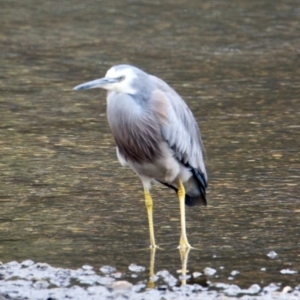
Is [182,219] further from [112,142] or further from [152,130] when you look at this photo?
[112,142]

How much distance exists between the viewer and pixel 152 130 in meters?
5.89

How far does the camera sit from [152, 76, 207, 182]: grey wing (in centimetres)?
593

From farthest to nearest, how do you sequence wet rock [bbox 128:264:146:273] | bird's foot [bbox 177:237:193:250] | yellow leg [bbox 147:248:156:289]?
bird's foot [bbox 177:237:193:250] → wet rock [bbox 128:264:146:273] → yellow leg [bbox 147:248:156:289]

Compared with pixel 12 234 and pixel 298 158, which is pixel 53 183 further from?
pixel 298 158

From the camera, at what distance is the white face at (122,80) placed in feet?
18.3

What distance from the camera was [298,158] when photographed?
7965 millimetres

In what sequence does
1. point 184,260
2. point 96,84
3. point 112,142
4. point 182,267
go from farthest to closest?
point 112,142 < point 184,260 < point 182,267 < point 96,84

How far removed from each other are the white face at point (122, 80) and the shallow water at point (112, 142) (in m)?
1.01

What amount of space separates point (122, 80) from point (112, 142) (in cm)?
297

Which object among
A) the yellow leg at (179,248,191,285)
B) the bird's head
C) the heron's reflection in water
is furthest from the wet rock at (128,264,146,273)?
the bird's head

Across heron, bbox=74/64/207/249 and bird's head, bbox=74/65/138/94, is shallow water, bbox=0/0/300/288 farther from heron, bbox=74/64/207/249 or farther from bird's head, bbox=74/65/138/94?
bird's head, bbox=74/65/138/94

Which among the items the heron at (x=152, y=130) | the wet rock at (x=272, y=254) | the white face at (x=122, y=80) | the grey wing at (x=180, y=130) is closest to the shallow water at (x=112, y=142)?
the wet rock at (x=272, y=254)

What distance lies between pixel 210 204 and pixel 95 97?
3950 mm

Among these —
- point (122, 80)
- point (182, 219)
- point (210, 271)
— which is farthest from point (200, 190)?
point (122, 80)
